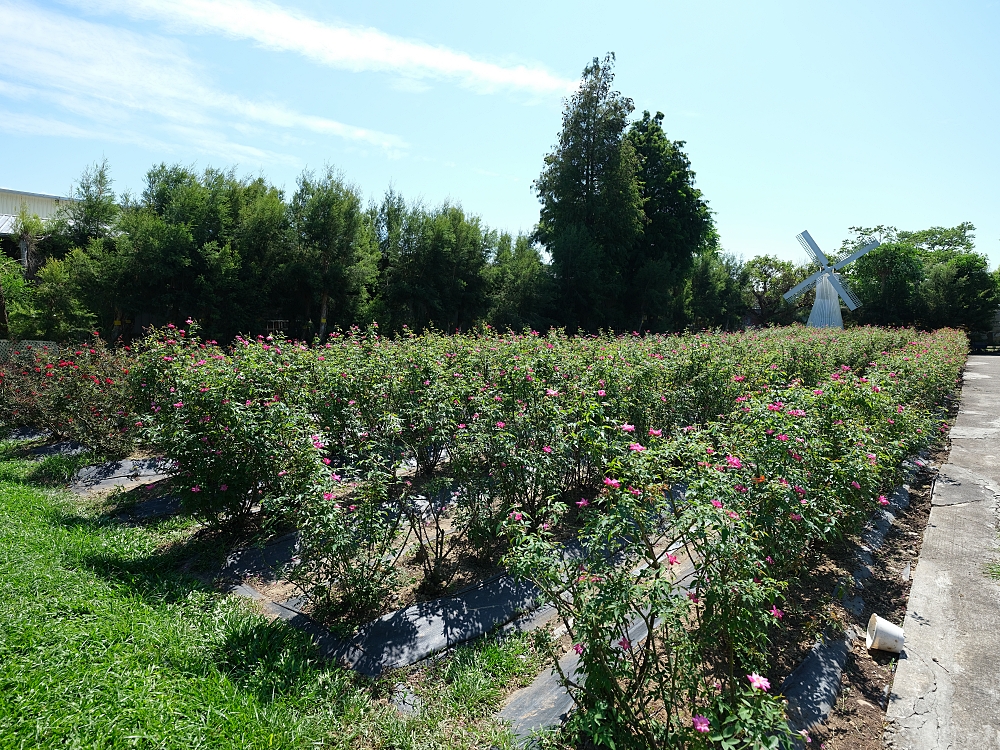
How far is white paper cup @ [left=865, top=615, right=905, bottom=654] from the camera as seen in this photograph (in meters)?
2.74

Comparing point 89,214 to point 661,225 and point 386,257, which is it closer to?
Result: point 386,257

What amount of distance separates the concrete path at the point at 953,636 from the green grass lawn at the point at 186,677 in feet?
5.39

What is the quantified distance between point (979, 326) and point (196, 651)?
37.1 meters

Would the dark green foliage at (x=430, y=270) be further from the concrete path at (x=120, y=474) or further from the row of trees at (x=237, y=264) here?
the concrete path at (x=120, y=474)

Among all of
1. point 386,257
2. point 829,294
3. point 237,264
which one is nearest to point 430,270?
point 386,257

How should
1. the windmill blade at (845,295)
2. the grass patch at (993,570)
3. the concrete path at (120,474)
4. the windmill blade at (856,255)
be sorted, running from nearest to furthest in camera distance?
the grass patch at (993,570)
the concrete path at (120,474)
the windmill blade at (845,295)
the windmill blade at (856,255)

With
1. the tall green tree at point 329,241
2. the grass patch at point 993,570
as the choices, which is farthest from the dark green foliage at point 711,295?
the grass patch at point 993,570

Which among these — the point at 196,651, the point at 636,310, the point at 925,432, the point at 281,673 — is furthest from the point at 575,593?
the point at 636,310

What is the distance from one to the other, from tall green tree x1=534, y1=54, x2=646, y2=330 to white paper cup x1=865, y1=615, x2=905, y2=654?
57.8 ft

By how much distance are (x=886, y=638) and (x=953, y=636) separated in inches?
19.3

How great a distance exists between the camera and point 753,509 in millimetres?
2551

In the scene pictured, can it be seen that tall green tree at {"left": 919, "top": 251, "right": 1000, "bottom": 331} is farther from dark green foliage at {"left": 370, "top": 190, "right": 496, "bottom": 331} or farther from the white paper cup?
the white paper cup

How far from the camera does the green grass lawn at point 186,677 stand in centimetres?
206

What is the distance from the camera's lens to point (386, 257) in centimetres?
1719
